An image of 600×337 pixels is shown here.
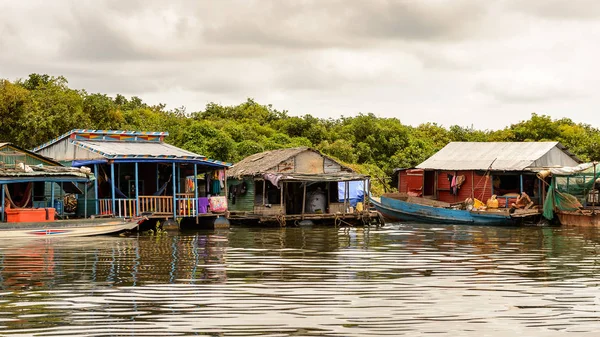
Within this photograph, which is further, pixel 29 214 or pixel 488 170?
pixel 488 170

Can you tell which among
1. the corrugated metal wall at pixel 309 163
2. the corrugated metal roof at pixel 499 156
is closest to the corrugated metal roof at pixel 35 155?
the corrugated metal wall at pixel 309 163

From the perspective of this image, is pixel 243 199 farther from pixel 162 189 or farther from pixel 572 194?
pixel 572 194

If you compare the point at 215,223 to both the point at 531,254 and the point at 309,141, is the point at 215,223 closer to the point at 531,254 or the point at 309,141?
the point at 531,254

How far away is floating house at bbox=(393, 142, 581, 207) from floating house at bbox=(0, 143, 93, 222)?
1676cm

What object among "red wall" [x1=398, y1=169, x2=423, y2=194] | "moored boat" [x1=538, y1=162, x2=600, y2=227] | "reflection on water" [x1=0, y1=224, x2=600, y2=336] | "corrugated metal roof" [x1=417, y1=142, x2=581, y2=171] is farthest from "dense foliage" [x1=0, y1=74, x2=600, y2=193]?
"reflection on water" [x1=0, y1=224, x2=600, y2=336]

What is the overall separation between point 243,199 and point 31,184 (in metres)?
9.51

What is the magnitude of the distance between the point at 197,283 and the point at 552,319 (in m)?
6.35

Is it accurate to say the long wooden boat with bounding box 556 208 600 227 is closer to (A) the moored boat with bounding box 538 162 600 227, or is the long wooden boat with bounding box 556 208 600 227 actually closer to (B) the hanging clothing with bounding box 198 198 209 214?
(A) the moored boat with bounding box 538 162 600 227

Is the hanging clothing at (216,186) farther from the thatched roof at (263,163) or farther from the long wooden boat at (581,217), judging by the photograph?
the long wooden boat at (581,217)

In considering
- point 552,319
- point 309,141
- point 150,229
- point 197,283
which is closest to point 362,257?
point 197,283

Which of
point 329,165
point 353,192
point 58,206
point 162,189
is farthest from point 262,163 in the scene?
point 58,206

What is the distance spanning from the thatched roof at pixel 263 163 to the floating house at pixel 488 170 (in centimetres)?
588

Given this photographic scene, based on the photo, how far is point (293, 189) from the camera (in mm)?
37125

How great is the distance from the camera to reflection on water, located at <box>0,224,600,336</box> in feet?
38.8
